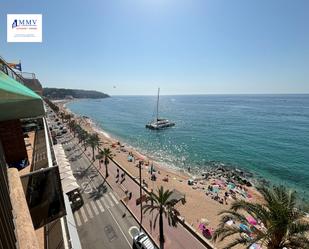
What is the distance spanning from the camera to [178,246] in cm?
1830

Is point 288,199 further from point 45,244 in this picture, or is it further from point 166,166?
point 166,166

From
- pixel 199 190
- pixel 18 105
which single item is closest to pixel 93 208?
pixel 199 190

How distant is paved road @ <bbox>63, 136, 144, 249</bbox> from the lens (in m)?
18.7

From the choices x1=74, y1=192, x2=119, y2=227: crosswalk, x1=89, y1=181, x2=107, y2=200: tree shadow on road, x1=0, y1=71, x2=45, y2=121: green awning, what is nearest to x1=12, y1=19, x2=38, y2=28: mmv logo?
x1=0, y1=71, x2=45, y2=121: green awning

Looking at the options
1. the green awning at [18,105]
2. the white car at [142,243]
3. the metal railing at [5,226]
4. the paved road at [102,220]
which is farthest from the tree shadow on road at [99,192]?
the metal railing at [5,226]

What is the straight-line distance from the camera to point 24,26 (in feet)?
36.8

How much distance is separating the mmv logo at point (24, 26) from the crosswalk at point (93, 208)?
1863cm

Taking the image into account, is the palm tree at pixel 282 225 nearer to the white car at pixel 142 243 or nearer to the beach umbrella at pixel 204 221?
the white car at pixel 142 243

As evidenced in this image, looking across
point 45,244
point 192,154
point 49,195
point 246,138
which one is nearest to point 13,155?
point 49,195

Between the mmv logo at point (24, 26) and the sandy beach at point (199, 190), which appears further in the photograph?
the sandy beach at point (199, 190)

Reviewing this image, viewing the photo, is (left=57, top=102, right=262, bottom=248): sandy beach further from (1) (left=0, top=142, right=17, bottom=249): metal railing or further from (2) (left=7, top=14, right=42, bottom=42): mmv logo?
(2) (left=7, top=14, right=42, bottom=42): mmv logo

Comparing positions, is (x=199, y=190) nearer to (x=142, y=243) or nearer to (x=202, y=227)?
(x=202, y=227)

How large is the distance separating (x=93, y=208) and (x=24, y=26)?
2023 cm

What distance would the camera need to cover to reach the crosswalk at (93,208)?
860 inches
